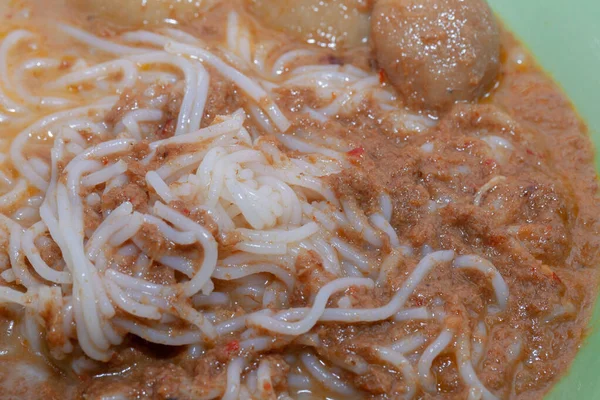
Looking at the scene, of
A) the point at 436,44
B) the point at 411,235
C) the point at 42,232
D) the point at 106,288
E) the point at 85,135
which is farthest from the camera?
the point at 436,44

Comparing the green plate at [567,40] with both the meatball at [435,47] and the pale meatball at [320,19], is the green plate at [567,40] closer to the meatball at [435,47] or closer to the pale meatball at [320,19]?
the meatball at [435,47]

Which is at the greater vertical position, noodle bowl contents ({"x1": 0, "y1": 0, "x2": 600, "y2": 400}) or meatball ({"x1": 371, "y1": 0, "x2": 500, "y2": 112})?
meatball ({"x1": 371, "y1": 0, "x2": 500, "y2": 112})

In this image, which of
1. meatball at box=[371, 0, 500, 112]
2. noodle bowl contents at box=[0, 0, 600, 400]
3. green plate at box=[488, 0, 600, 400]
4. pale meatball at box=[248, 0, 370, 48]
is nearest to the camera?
noodle bowl contents at box=[0, 0, 600, 400]

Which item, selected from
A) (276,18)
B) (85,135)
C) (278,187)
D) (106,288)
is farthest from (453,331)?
(276,18)

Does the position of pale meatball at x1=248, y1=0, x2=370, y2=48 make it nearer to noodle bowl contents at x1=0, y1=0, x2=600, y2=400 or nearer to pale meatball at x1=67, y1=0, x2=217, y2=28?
noodle bowl contents at x1=0, y1=0, x2=600, y2=400

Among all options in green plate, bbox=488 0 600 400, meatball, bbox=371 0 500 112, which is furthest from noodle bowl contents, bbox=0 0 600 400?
green plate, bbox=488 0 600 400

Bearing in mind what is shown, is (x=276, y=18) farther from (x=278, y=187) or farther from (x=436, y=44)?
(x=278, y=187)

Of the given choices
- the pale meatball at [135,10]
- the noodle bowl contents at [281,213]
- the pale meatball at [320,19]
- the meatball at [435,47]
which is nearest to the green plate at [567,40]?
the noodle bowl contents at [281,213]
